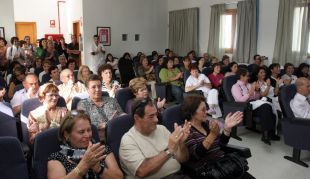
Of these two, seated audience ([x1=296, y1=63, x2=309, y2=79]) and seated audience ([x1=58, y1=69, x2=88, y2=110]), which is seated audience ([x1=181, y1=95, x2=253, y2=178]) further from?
seated audience ([x1=296, y1=63, x2=309, y2=79])

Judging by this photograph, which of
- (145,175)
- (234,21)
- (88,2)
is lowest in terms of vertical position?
(145,175)

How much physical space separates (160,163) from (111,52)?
8346 millimetres

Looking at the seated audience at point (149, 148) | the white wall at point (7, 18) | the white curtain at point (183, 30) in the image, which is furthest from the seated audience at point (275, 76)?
the white wall at point (7, 18)

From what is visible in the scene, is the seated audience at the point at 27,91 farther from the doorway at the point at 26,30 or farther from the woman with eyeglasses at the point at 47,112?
the doorway at the point at 26,30

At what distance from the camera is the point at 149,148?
7.00ft

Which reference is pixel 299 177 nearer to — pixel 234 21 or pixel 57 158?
pixel 57 158

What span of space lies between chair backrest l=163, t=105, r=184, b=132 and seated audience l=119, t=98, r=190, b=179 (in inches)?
21.2

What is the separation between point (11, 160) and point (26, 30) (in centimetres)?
1313

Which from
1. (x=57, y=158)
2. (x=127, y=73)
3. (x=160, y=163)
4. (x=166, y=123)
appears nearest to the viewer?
(x=57, y=158)

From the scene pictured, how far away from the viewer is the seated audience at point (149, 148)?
1969mm

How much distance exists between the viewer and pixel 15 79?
182 inches

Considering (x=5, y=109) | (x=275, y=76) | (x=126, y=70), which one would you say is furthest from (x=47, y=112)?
(x=126, y=70)

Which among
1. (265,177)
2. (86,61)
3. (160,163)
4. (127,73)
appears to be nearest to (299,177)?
(265,177)

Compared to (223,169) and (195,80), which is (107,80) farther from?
(223,169)
